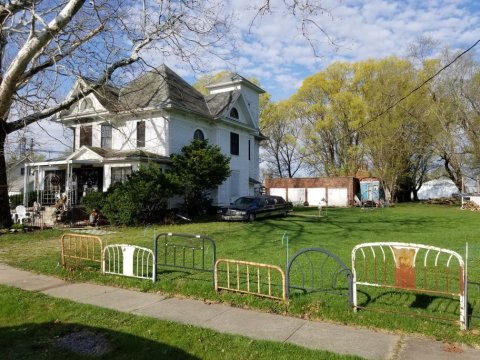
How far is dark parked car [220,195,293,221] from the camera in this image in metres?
20.4

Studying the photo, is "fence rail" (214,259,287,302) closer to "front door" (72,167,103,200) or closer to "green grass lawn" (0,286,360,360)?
"green grass lawn" (0,286,360,360)

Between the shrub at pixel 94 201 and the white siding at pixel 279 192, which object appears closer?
the shrub at pixel 94 201

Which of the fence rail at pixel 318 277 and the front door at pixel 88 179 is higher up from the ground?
the front door at pixel 88 179

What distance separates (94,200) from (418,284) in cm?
1561

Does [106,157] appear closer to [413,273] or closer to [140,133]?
[140,133]

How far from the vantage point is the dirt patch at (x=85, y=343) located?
4719 mm

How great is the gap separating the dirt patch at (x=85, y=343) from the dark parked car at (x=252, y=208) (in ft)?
49.9

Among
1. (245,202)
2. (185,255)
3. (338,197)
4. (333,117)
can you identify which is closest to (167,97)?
(245,202)

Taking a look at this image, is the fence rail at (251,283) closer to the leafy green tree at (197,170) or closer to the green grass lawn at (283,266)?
the green grass lawn at (283,266)

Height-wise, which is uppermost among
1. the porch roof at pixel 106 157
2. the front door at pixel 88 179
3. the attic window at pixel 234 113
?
the attic window at pixel 234 113

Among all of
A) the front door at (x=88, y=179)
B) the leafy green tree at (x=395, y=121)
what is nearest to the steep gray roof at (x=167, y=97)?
the front door at (x=88, y=179)

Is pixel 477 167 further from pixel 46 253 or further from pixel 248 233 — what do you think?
pixel 46 253

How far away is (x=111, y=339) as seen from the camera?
5.02 meters

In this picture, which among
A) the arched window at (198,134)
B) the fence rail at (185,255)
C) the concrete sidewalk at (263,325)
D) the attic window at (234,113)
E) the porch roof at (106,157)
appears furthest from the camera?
the attic window at (234,113)
